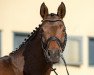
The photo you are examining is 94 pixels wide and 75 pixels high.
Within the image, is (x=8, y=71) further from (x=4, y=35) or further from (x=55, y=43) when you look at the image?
(x=4, y=35)

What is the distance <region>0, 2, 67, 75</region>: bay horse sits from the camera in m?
8.69

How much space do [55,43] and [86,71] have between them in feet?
33.1

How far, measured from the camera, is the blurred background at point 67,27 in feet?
53.7

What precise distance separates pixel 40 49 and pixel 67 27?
8.65 m

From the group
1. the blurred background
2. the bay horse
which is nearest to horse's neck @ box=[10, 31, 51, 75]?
the bay horse

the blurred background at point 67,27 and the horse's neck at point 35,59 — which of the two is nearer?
the horse's neck at point 35,59

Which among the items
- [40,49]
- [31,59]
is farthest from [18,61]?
[40,49]

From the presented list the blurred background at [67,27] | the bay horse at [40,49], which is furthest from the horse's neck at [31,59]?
the blurred background at [67,27]

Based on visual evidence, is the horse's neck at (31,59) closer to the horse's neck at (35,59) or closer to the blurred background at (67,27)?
the horse's neck at (35,59)

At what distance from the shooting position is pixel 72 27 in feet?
58.6

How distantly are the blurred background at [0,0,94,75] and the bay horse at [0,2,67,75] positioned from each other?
22.5ft

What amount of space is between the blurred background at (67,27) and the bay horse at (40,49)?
6.87 metres

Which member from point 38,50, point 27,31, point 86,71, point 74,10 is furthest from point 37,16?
point 38,50

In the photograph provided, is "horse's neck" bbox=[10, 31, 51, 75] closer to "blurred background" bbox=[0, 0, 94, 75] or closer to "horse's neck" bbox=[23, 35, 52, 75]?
"horse's neck" bbox=[23, 35, 52, 75]
